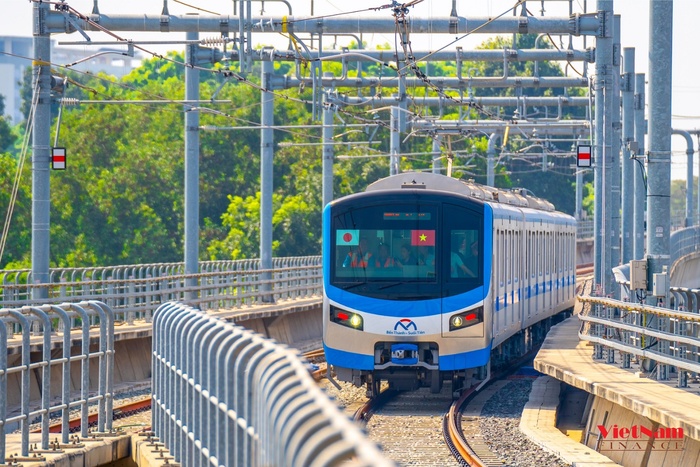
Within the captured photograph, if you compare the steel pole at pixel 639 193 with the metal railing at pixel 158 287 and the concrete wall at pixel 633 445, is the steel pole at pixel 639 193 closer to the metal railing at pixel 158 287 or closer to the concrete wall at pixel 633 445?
the concrete wall at pixel 633 445

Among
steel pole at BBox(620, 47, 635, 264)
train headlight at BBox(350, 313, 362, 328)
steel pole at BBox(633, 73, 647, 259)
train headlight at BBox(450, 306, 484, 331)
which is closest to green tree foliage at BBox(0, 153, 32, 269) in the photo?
steel pole at BBox(633, 73, 647, 259)

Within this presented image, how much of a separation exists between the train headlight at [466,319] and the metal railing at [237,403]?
6663 mm

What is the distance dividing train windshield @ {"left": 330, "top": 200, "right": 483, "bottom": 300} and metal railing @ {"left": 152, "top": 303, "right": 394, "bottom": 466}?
20.8 ft

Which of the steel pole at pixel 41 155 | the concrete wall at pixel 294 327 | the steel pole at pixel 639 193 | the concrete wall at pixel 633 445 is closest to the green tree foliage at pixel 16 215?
the concrete wall at pixel 294 327

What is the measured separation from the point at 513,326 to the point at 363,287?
4.29 m

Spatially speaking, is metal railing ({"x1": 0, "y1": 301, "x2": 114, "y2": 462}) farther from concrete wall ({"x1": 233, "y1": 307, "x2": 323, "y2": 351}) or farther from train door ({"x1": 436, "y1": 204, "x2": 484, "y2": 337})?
concrete wall ({"x1": 233, "y1": 307, "x2": 323, "y2": 351})

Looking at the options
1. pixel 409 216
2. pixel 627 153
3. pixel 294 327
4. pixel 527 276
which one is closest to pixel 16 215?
pixel 294 327

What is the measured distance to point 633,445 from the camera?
15367mm

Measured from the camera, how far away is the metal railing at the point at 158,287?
902 inches

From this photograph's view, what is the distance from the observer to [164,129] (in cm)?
7556

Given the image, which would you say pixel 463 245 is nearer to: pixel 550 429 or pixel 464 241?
pixel 464 241

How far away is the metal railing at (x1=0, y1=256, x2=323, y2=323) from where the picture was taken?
75.2 feet

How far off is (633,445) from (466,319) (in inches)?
159

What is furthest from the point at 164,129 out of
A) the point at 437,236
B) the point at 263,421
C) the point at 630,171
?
the point at 263,421
